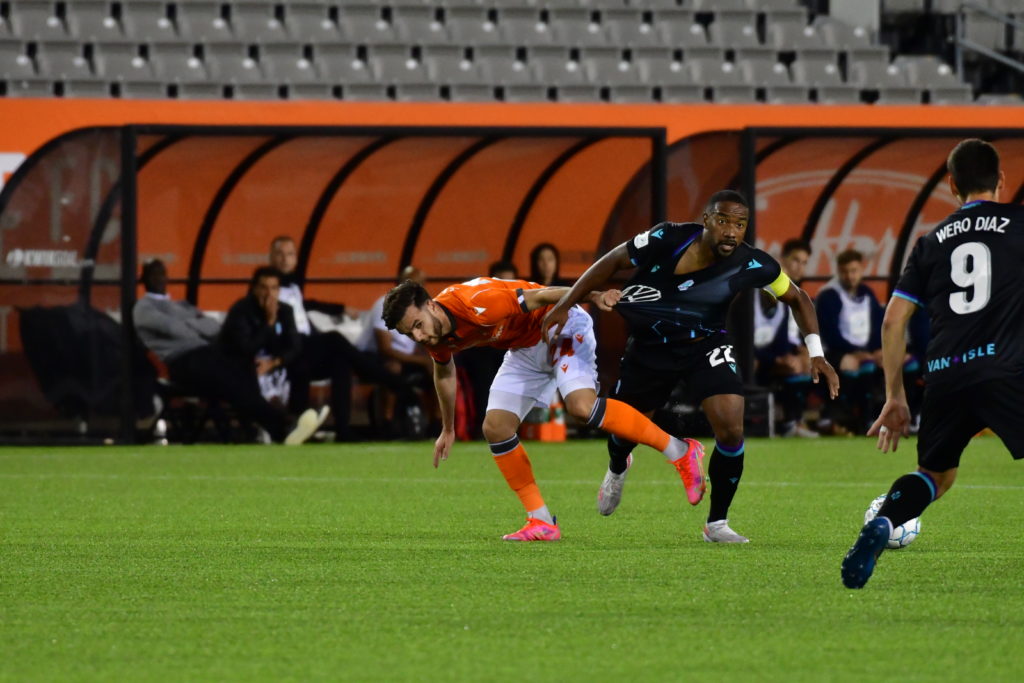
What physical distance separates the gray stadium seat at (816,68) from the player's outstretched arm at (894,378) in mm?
17332

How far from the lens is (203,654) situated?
515 centimetres

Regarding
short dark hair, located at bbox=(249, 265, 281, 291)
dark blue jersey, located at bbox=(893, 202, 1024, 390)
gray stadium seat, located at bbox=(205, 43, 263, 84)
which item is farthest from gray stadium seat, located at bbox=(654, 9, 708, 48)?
dark blue jersey, located at bbox=(893, 202, 1024, 390)

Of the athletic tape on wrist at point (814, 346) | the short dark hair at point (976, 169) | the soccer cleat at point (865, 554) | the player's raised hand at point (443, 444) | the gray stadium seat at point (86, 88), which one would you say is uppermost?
the short dark hair at point (976, 169)

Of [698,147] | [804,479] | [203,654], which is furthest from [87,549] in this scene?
[698,147]

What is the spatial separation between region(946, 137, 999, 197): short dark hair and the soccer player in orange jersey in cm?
191

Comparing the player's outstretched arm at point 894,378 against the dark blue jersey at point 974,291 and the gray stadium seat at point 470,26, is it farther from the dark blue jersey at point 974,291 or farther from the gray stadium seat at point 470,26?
the gray stadium seat at point 470,26

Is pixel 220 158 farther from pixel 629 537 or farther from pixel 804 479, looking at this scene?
pixel 629 537

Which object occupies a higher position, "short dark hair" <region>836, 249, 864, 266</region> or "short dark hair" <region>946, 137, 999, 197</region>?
"short dark hair" <region>946, 137, 999, 197</region>

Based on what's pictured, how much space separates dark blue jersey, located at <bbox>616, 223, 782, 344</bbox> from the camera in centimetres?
809

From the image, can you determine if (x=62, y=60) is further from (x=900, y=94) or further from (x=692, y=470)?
(x=692, y=470)

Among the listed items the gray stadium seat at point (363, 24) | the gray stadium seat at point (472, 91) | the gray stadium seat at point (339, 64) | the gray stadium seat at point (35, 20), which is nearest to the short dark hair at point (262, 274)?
the gray stadium seat at point (472, 91)

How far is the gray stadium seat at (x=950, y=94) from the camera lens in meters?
23.1

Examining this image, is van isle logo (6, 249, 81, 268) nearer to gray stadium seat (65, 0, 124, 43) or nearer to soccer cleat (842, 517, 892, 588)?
gray stadium seat (65, 0, 124, 43)

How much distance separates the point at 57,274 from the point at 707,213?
953 cm
